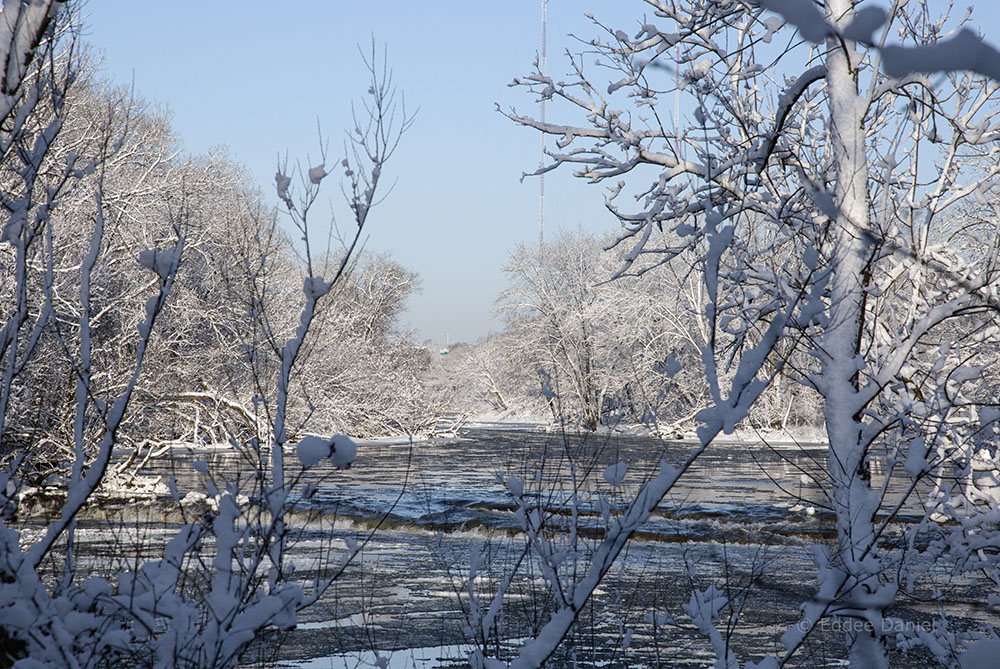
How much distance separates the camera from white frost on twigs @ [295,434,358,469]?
240 centimetres

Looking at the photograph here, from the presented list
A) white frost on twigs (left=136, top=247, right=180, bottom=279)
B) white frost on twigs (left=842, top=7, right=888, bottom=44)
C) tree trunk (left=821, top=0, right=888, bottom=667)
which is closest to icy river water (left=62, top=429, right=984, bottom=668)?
tree trunk (left=821, top=0, right=888, bottom=667)

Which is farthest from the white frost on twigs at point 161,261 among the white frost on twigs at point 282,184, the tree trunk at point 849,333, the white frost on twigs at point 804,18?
the tree trunk at point 849,333

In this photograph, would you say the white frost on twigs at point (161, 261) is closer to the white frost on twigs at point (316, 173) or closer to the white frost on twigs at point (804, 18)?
the white frost on twigs at point (316, 173)

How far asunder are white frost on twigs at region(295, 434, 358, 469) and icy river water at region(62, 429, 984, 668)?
1.00 feet

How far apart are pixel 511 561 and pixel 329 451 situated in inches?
220

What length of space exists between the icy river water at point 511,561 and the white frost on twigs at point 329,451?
305 mm

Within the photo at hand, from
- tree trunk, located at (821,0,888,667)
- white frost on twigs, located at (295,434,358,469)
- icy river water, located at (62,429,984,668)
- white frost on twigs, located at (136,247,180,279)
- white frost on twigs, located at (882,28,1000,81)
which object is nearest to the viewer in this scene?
white frost on twigs, located at (882,28,1000,81)

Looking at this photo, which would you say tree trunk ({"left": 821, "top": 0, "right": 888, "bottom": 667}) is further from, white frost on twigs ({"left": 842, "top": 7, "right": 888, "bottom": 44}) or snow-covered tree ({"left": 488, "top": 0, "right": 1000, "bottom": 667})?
white frost on twigs ({"left": 842, "top": 7, "right": 888, "bottom": 44})

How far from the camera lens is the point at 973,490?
5996mm

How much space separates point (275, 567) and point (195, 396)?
51.9 ft

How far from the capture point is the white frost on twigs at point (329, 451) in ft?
7.89

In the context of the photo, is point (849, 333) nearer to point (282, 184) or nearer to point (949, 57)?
point (282, 184)

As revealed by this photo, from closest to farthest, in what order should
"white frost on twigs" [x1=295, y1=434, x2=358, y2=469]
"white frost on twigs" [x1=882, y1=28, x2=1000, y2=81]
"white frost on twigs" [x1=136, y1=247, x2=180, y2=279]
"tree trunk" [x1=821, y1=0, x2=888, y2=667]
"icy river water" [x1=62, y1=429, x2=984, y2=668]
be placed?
"white frost on twigs" [x1=882, y1=28, x2=1000, y2=81] < "white frost on twigs" [x1=295, y1=434, x2=358, y2=469] < "white frost on twigs" [x1=136, y1=247, x2=180, y2=279] < "tree trunk" [x1=821, y1=0, x2=888, y2=667] < "icy river water" [x1=62, y1=429, x2=984, y2=668]

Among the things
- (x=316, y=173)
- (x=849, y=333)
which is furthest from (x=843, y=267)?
(x=316, y=173)
